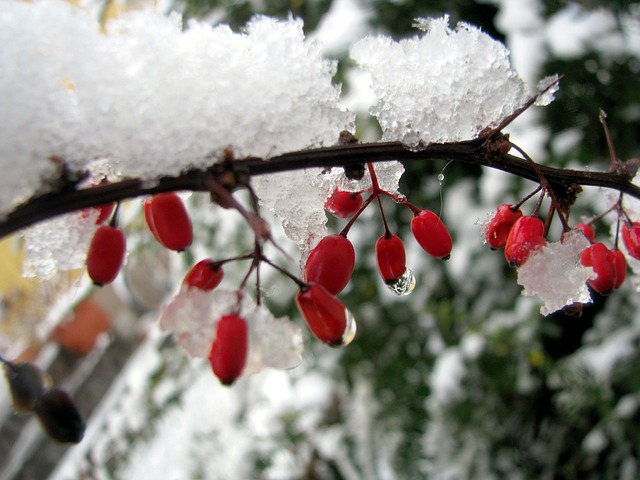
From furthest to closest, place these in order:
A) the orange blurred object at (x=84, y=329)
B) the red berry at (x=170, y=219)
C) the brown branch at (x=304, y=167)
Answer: the orange blurred object at (x=84, y=329)
the red berry at (x=170, y=219)
the brown branch at (x=304, y=167)

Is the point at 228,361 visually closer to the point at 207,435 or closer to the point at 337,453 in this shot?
the point at 337,453

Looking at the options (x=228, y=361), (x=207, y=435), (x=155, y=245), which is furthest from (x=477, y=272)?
(x=228, y=361)

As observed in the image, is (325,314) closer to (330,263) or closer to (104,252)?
(330,263)

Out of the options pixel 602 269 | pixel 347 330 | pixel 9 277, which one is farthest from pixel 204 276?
pixel 9 277

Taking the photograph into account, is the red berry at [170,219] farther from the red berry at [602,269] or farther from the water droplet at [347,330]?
the red berry at [602,269]

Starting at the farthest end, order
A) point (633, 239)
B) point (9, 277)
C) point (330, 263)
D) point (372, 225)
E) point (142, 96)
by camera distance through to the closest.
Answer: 1. point (9, 277)
2. point (372, 225)
3. point (633, 239)
4. point (330, 263)
5. point (142, 96)

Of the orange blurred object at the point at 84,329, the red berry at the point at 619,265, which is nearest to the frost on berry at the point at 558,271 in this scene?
the red berry at the point at 619,265
